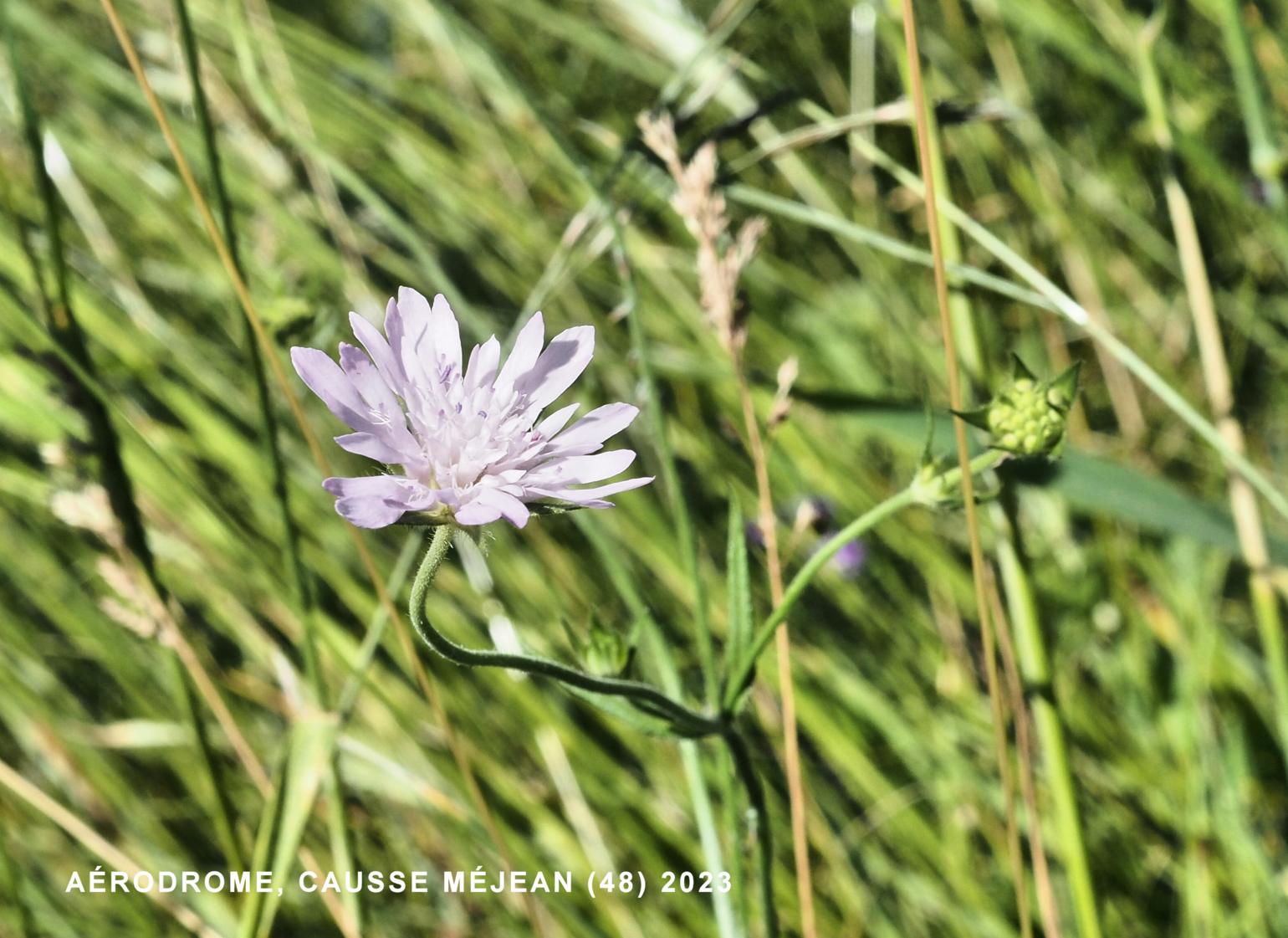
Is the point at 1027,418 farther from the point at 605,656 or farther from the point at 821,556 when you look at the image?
the point at 605,656

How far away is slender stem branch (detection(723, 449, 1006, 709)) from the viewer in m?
0.62

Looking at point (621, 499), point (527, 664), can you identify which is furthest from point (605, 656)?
point (621, 499)

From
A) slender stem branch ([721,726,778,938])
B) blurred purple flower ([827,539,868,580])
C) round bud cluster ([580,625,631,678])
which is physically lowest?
slender stem branch ([721,726,778,938])

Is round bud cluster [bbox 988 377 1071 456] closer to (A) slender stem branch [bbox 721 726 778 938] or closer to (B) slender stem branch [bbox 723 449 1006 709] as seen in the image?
(B) slender stem branch [bbox 723 449 1006 709]

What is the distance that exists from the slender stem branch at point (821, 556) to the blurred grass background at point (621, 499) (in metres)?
0.09

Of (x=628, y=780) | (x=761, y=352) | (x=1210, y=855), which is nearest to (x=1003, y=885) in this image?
(x=1210, y=855)

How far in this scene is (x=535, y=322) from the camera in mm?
652

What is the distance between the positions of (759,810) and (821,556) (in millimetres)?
171

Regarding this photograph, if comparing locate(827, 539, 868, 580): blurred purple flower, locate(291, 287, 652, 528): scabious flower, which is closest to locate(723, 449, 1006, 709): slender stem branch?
locate(291, 287, 652, 528): scabious flower

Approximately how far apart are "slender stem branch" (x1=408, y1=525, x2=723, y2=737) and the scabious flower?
3 cm

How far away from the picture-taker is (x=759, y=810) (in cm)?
66

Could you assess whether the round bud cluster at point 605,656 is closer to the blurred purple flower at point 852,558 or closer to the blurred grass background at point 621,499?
the blurred grass background at point 621,499

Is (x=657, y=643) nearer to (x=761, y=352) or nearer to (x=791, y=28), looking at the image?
(x=761, y=352)

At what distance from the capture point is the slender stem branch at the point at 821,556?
24.3 inches
